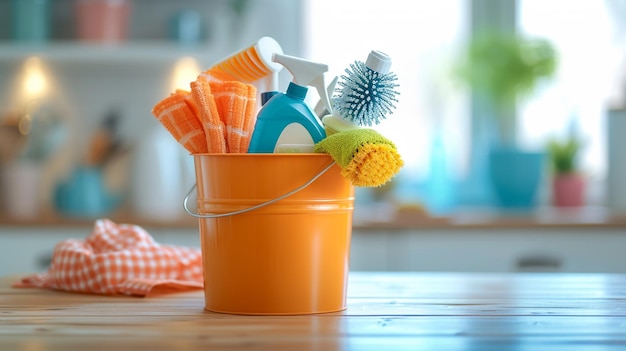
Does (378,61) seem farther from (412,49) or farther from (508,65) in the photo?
(412,49)

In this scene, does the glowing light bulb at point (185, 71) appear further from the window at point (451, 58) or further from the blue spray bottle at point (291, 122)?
the blue spray bottle at point (291, 122)

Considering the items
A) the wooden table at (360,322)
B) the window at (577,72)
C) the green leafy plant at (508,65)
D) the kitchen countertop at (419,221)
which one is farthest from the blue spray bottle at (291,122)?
the window at (577,72)

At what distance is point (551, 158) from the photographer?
9.42 feet

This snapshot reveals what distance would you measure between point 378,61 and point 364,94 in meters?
0.04

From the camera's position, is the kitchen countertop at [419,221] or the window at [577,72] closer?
the kitchen countertop at [419,221]

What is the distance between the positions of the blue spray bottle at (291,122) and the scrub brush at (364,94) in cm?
3

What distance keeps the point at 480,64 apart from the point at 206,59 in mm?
875

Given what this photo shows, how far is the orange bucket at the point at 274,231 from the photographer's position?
88 centimetres

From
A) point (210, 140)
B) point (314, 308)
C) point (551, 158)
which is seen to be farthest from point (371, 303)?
point (551, 158)

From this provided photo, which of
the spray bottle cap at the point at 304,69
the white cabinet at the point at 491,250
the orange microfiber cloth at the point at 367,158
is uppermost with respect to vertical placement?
the spray bottle cap at the point at 304,69

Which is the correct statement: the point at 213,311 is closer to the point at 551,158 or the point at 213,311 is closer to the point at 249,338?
the point at 249,338

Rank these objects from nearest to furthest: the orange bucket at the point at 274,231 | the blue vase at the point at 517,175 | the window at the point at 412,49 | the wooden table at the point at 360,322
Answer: the wooden table at the point at 360,322 → the orange bucket at the point at 274,231 → the blue vase at the point at 517,175 → the window at the point at 412,49

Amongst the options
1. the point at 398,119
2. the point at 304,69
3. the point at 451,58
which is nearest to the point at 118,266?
the point at 304,69

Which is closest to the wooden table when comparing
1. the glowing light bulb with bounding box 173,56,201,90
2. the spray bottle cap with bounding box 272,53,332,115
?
the spray bottle cap with bounding box 272,53,332,115
